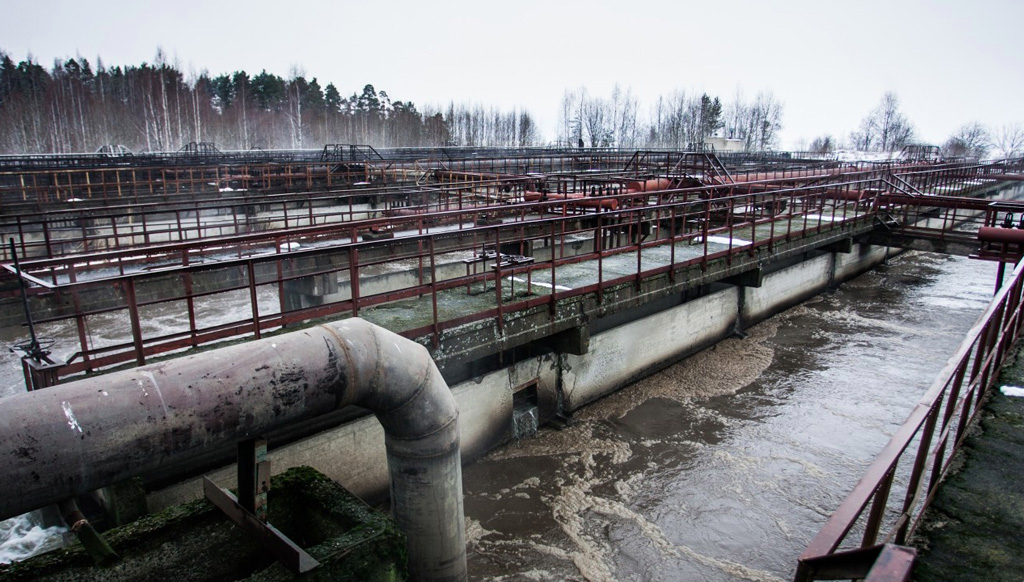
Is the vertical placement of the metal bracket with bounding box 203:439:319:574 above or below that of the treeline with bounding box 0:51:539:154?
below

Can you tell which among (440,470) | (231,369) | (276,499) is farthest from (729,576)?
(231,369)

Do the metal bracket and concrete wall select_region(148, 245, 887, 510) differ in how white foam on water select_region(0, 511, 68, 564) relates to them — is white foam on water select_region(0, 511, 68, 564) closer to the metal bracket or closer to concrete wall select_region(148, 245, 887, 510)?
concrete wall select_region(148, 245, 887, 510)

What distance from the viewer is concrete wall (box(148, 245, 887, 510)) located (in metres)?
6.32

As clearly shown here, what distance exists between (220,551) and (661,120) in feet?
289

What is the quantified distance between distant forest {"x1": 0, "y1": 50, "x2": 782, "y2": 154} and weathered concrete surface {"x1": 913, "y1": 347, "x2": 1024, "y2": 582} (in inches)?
2041

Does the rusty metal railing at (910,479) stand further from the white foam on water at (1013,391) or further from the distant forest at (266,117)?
the distant forest at (266,117)

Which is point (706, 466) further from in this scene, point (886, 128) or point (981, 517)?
point (886, 128)

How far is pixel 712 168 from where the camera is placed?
1759 cm

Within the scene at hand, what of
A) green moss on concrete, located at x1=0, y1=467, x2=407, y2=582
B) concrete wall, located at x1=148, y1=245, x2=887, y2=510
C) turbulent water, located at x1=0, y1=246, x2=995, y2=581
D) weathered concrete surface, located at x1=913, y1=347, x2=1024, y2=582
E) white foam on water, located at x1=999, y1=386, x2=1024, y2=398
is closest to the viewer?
weathered concrete surface, located at x1=913, y1=347, x2=1024, y2=582

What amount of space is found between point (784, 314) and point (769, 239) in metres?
2.82

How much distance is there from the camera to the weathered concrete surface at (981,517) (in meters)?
2.85

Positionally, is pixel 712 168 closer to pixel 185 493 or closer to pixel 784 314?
pixel 784 314

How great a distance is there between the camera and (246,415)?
3484 millimetres

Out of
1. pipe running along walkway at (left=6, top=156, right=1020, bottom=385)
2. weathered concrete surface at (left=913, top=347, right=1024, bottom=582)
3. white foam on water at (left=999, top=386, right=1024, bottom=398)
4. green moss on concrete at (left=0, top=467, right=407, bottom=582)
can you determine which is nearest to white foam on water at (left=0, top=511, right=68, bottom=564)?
pipe running along walkway at (left=6, top=156, right=1020, bottom=385)
